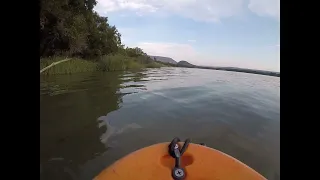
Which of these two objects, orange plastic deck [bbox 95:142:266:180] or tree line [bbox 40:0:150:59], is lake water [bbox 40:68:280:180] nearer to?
orange plastic deck [bbox 95:142:266:180]

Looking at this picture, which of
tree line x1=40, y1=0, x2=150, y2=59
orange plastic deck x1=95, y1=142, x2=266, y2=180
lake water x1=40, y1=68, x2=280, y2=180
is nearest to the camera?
orange plastic deck x1=95, y1=142, x2=266, y2=180

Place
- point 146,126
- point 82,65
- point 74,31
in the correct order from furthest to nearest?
1. point 74,31
2. point 82,65
3. point 146,126

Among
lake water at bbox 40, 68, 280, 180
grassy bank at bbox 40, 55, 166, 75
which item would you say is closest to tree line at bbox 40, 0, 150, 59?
grassy bank at bbox 40, 55, 166, 75

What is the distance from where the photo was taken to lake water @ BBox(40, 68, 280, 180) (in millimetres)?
2749

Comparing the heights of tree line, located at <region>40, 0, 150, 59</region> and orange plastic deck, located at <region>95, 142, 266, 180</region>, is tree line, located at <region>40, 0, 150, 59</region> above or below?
above

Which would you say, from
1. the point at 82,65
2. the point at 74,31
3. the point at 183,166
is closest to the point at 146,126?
the point at 183,166

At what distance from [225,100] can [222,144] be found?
7.15ft

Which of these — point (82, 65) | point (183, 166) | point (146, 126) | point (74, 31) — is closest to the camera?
point (183, 166)

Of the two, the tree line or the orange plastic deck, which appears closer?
the orange plastic deck

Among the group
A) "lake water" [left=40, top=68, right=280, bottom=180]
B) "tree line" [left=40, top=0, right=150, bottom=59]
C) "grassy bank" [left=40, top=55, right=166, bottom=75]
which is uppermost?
"tree line" [left=40, top=0, right=150, bottom=59]

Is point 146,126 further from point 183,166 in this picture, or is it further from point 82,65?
point 82,65

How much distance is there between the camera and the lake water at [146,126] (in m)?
2.75

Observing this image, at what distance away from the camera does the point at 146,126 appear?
3.71 meters
